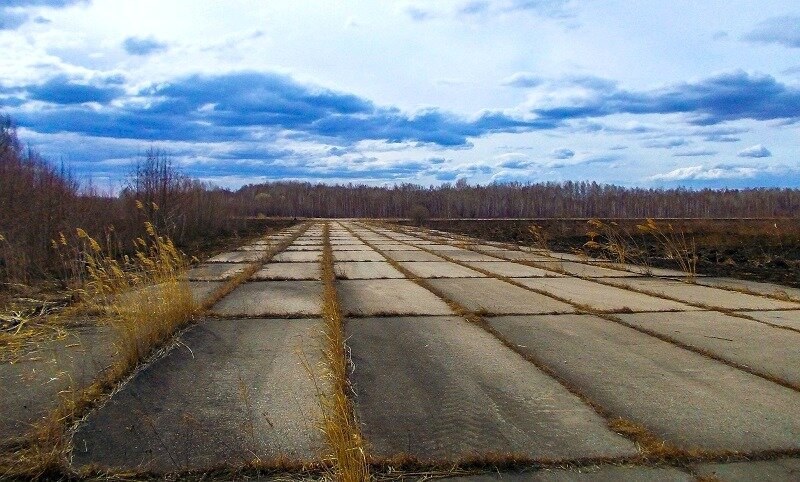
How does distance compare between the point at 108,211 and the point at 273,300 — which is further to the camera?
the point at 108,211

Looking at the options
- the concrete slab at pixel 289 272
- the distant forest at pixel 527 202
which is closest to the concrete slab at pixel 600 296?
the concrete slab at pixel 289 272

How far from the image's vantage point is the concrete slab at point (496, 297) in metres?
6.53

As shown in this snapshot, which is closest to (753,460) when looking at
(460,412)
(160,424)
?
(460,412)

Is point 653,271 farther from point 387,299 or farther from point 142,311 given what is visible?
point 142,311

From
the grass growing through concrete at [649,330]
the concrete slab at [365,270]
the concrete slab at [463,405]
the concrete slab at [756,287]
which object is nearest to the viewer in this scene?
the concrete slab at [463,405]

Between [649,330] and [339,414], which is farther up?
[339,414]

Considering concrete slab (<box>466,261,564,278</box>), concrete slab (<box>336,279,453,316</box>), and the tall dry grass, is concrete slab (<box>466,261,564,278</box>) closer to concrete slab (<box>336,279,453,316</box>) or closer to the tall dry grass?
concrete slab (<box>336,279,453,316</box>)

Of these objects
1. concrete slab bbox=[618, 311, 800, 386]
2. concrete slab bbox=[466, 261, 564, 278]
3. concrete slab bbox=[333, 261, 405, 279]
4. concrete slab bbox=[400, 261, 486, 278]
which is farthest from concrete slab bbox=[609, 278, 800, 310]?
concrete slab bbox=[333, 261, 405, 279]

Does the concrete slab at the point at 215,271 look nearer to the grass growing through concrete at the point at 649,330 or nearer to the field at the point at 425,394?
the field at the point at 425,394

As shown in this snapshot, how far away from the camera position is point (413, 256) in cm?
1340

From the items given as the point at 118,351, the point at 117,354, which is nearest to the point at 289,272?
the point at 117,354

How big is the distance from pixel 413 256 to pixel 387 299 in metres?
6.31

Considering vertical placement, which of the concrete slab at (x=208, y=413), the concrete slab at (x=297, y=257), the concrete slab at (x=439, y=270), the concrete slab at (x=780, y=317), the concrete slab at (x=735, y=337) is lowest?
the concrete slab at (x=297, y=257)

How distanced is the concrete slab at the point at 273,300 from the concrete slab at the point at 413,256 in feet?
14.2
